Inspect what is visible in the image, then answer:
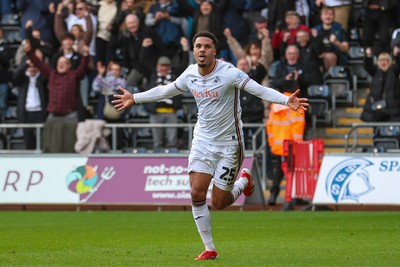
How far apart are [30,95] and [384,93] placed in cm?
860

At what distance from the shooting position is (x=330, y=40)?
27.8 meters

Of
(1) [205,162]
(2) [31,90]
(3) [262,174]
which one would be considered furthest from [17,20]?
(1) [205,162]

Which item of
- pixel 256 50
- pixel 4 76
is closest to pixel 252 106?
pixel 256 50

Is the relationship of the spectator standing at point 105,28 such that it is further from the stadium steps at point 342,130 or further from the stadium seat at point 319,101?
the stadium steps at point 342,130

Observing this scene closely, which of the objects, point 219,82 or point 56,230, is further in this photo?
point 56,230

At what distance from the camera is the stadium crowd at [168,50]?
2698 cm

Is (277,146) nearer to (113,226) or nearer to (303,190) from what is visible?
(303,190)

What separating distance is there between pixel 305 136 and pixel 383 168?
310 cm

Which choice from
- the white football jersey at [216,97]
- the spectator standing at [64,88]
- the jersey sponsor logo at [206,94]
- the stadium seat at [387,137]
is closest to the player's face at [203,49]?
the white football jersey at [216,97]

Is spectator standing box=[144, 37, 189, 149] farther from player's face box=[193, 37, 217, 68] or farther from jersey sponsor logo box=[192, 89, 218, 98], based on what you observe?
player's face box=[193, 37, 217, 68]

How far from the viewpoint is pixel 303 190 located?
990 inches

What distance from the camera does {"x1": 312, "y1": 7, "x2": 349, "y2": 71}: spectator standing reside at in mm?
27673

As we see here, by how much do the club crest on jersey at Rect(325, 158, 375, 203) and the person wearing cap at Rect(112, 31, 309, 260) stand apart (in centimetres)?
969

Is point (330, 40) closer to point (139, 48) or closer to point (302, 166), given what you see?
point (302, 166)
